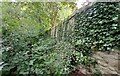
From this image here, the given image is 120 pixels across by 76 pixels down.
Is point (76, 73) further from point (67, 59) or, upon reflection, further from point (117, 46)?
point (117, 46)

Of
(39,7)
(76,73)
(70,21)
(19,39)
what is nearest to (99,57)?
(76,73)

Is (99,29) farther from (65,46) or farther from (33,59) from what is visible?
(33,59)

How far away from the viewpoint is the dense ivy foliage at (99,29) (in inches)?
75.7

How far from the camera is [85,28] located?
2650 millimetres

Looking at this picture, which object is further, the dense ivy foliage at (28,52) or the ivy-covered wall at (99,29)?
the dense ivy foliage at (28,52)

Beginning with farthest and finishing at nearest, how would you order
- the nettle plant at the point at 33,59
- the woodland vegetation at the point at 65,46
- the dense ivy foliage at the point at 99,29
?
the nettle plant at the point at 33,59, the woodland vegetation at the point at 65,46, the dense ivy foliage at the point at 99,29

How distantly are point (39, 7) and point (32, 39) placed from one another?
71.2 inches

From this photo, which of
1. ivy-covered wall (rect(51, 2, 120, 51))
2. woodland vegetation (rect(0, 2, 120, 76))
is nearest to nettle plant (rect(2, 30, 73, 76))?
woodland vegetation (rect(0, 2, 120, 76))

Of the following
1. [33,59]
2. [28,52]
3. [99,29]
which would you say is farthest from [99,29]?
[28,52]

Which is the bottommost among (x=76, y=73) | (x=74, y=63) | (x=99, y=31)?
(x=76, y=73)

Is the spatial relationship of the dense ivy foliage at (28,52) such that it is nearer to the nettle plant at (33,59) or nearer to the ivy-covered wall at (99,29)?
the nettle plant at (33,59)

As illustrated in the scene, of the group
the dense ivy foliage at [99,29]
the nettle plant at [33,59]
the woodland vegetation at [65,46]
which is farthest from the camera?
the nettle plant at [33,59]

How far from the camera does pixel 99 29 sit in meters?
2.19

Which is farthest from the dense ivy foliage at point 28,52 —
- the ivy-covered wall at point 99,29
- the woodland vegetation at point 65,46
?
the ivy-covered wall at point 99,29
